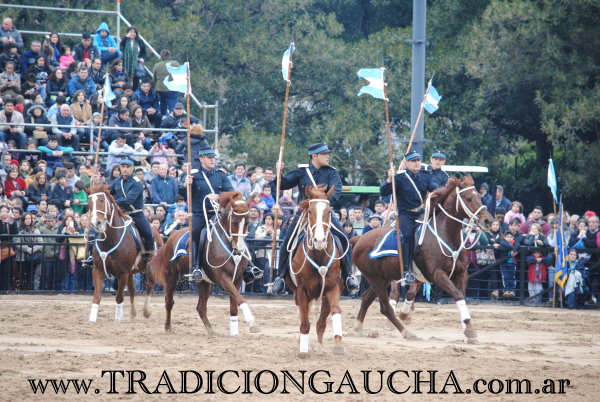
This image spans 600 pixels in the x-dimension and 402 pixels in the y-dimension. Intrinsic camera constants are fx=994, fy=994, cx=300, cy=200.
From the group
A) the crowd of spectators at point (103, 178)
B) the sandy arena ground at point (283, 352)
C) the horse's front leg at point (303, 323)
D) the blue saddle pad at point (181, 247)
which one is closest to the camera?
the sandy arena ground at point (283, 352)

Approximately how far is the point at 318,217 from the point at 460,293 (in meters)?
3.74

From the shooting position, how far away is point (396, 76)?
31922 millimetres

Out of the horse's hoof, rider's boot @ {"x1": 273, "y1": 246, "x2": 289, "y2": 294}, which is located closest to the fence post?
the horse's hoof

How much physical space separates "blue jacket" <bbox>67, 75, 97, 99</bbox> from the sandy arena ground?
812 centimetres

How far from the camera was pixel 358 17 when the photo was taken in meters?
37.5

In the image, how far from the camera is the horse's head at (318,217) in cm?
1309

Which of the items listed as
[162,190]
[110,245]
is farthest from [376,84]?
[162,190]

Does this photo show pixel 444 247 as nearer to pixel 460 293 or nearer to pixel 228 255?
pixel 460 293

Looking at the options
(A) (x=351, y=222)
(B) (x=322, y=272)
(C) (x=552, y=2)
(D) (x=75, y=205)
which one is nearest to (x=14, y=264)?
(D) (x=75, y=205)

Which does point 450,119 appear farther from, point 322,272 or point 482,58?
point 322,272

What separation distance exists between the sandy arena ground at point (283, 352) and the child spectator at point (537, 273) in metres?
2.18

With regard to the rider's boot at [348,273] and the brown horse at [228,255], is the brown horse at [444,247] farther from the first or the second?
the rider's boot at [348,273]

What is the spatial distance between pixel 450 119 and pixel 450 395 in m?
21.7

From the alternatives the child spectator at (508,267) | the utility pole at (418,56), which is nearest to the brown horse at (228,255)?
the utility pole at (418,56)
